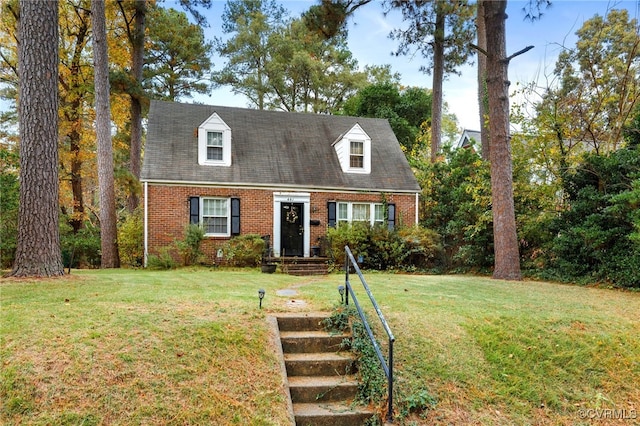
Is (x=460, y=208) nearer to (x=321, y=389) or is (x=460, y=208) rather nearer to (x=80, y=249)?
(x=321, y=389)

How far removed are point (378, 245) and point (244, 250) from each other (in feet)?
14.4

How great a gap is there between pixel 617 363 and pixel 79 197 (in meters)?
20.3

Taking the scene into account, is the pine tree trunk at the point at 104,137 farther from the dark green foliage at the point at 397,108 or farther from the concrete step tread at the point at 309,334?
the dark green foliage at the point at 397,108

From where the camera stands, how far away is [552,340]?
5.29m

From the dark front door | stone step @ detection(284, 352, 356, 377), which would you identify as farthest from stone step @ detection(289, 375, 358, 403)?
the dark front door

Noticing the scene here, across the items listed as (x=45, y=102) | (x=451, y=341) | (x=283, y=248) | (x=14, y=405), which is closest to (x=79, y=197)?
(x=283, y=248)

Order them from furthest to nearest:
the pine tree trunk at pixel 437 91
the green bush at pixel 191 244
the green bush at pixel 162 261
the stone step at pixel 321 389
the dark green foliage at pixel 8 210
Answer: the pine tree trunk at pixel 437 91, the green bush at pixel 191 244, the green bush at pixel 162 261, the dark green foliage at pixel 8 210, the stone step at pixel 321 389

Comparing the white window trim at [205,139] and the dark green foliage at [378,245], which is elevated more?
the white window trim at [205,139]

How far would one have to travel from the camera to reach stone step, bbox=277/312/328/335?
5.27 m

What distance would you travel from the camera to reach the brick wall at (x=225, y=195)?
527 inches

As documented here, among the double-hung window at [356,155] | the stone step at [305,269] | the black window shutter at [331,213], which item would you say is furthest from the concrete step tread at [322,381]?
the double-hung window at [356,155]

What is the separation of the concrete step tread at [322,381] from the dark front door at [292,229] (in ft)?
32.8

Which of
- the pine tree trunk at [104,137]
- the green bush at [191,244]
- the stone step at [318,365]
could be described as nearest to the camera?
the stone step at [318,365]

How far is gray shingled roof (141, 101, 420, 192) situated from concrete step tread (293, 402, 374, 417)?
1062 centimetres
